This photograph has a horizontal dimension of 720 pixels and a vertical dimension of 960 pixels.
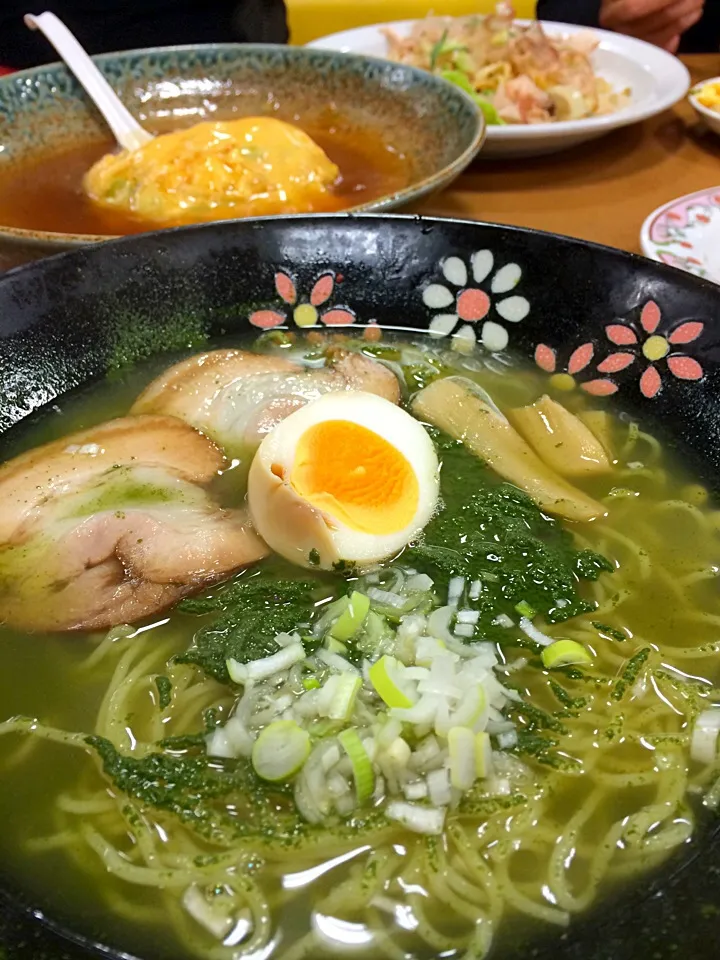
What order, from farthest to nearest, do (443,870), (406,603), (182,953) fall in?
(406,603), (443,870), (182,953)

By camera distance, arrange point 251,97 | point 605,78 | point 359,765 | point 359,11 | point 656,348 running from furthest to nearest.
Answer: point 359,11 < point 605,78 < point 251,97 < point 656,348 < point 359,765

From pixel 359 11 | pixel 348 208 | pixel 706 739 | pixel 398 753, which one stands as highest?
pixel 359 11

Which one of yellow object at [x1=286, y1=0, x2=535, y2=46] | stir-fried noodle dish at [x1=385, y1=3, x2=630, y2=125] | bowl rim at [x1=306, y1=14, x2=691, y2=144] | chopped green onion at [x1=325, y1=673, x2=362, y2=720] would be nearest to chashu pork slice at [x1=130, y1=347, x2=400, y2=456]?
chopped green onion at [x1=325, y1=673, x2=362, y2=720]

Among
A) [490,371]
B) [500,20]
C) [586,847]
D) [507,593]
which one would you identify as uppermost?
[500,20]

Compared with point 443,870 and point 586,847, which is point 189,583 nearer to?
point 443,870

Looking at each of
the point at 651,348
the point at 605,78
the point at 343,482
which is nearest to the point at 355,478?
→ the point at 343,482

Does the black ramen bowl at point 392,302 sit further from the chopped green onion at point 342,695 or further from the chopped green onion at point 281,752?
the chopped green onion at point 281,752

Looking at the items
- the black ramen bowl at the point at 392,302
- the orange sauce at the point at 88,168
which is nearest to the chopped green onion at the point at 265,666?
the black ramen bowl at the point at 392,302

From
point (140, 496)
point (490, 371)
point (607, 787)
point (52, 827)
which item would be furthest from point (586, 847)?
point (490, 371)

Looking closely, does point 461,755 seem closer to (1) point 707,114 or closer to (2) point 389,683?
(2) point 389,683
